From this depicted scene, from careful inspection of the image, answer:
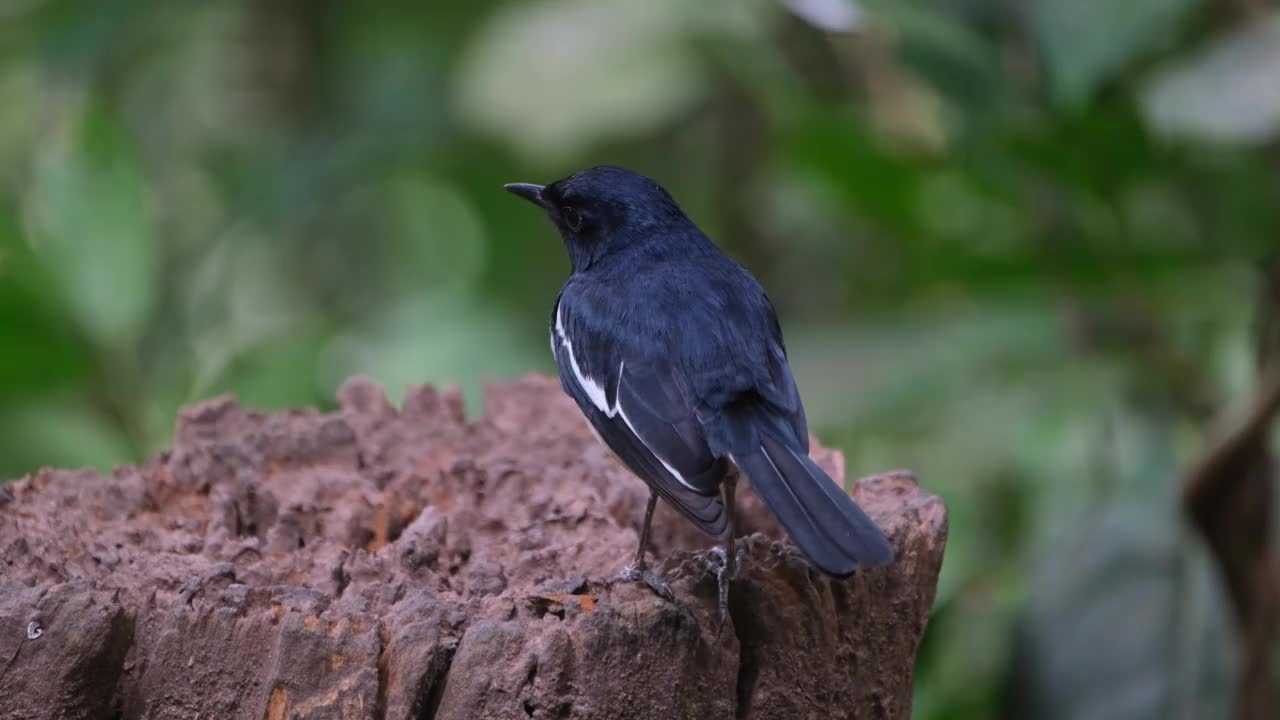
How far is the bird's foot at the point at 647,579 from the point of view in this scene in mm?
1870

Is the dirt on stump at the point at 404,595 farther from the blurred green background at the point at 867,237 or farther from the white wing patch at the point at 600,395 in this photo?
the blurred green background at the point at 867,237

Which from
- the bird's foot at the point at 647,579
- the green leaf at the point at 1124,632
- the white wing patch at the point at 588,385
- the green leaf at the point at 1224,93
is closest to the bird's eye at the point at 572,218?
the white wing patch at the point at 588,385

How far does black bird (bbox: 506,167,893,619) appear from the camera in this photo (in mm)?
1955

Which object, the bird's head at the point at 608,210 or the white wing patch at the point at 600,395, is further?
the bird's head at the point at 608,210

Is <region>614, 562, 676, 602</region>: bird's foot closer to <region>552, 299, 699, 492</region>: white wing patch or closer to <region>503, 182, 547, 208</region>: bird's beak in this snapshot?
<region>552, 299, 699, 492</region>: white wing patch

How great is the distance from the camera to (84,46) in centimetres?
455

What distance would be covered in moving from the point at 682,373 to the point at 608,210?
2.15 ft

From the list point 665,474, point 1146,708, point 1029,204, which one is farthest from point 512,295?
point 665,474

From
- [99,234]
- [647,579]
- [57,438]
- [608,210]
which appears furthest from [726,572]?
[99,234]

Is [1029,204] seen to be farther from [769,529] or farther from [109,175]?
[109,175]

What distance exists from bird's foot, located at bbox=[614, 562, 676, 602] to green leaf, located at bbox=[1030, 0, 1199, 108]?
162cm

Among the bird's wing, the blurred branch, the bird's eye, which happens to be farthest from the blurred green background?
the bird's wing

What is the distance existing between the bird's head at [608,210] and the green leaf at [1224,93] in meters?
1.15

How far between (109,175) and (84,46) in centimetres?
103
